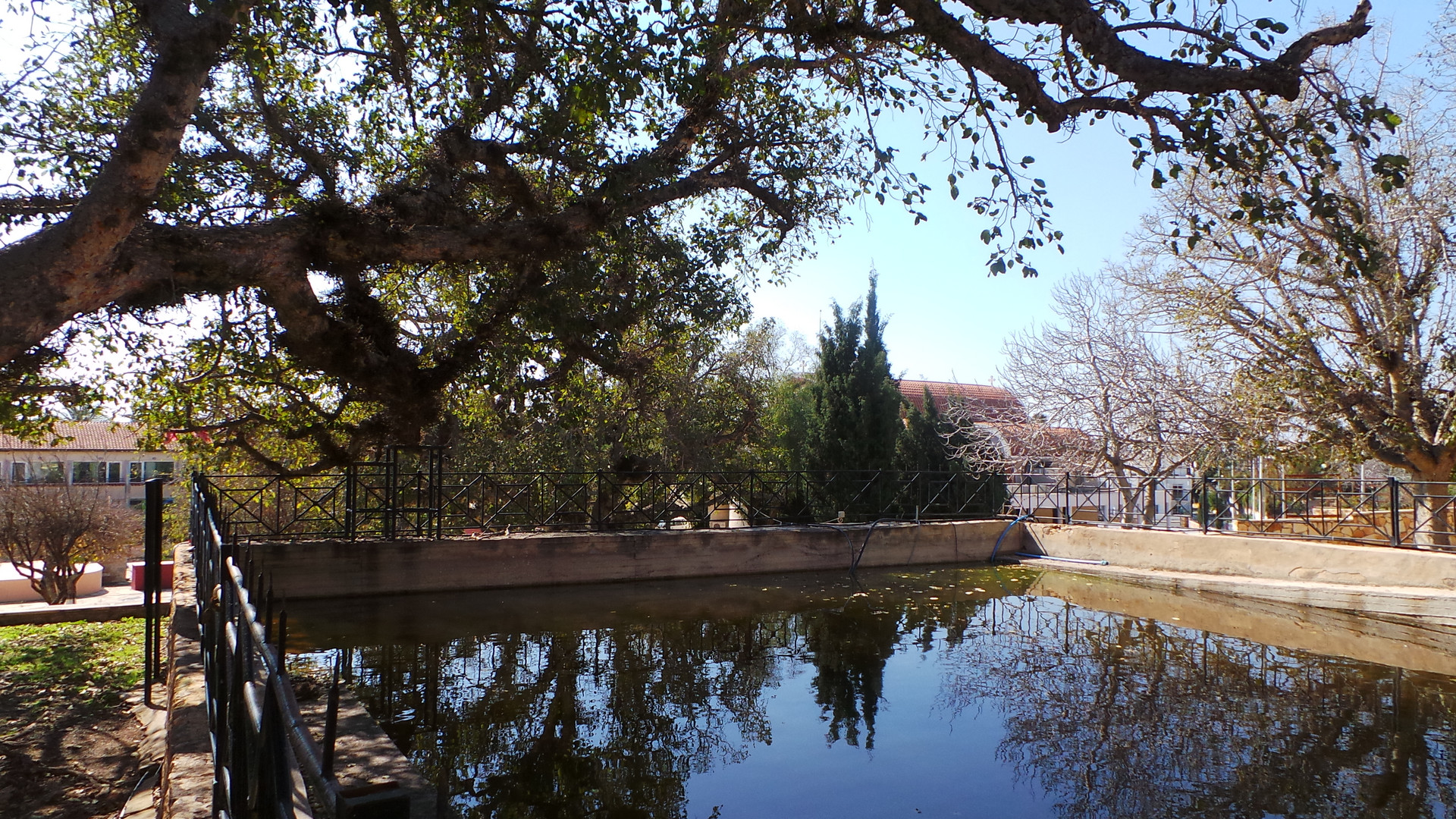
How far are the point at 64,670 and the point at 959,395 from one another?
2024 centimetres

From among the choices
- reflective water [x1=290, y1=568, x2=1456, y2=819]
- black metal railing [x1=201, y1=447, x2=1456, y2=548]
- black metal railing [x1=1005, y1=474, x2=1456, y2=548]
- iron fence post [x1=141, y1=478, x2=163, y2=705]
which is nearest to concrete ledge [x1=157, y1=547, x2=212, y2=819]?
iron fence post [x1=141, y1=478, x2=163, y2=705]

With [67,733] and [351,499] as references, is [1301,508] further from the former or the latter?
[67,733]

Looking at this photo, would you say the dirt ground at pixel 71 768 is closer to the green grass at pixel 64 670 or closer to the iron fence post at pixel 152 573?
the green grass at pixel 64 670

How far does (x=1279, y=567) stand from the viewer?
1143 cm

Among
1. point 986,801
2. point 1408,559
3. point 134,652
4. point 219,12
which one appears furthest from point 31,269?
point 1408,559

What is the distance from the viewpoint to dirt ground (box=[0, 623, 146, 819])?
4316mm

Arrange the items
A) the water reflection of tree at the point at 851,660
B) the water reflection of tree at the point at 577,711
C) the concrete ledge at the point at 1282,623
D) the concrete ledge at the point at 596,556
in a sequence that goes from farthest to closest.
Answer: the concrete ledge at the point at 596,556, the concrete ledge at the point at 1282,623, the water reflection of tree at the point at 851,660, the water reflection of tree at the point at 577,711

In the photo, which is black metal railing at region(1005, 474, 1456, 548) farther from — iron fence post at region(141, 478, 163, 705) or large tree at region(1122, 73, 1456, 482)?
iron fence post at region(141, 478, 163, 705)

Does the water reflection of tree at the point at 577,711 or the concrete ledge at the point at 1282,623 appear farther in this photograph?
the concrete ledge at the point at 1282,623

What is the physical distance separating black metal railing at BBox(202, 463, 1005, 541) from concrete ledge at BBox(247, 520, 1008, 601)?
0.53m

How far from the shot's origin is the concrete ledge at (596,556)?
10734 millimetres

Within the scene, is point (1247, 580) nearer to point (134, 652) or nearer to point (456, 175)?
point (456, 175)

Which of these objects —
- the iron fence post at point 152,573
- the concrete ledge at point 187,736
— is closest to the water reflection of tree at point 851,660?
the concrete ledge at point 187,736

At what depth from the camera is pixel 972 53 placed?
18.6ft
